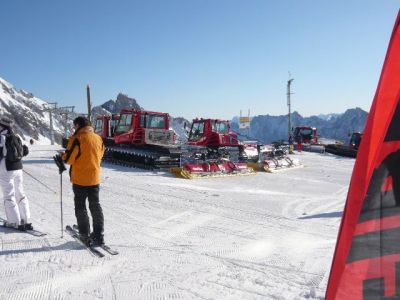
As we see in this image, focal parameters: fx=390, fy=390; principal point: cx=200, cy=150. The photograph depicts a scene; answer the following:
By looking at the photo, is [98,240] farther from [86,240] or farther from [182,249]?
[182,249]

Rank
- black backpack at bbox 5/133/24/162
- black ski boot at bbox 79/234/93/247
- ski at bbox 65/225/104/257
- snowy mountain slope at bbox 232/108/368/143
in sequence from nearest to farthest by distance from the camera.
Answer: ski at bbox 65/225/104/257
black ski boot at bbox 79/234/93/247
black backpack at bbox 5/133/24/162
snowy mountain slope at bbox 232/108/368/143

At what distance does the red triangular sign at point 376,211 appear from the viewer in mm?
1260

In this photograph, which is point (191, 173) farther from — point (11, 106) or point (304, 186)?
point (11, 106)

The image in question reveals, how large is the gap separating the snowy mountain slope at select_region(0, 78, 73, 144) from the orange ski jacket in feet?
257

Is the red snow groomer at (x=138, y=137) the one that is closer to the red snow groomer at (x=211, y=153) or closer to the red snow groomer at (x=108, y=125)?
the red snow groomer at (x=211, y=153)

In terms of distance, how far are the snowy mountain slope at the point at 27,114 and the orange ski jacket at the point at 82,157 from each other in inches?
3088

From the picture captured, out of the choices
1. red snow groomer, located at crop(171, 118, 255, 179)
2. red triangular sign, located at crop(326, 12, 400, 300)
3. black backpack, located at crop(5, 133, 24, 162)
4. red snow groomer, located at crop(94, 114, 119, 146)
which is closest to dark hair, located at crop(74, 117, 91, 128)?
black backpack, located at crop(5, 133, 24, 162)

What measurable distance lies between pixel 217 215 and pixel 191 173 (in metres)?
5.82

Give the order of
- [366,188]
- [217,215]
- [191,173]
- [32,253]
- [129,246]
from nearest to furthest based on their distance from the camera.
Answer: [366,188] → [32,253] → [129,246] → [217,215] → [191,173]

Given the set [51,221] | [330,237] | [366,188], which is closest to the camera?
[366,188]

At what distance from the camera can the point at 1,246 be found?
5074 millimetres

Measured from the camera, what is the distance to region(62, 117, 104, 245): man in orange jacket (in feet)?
16.0

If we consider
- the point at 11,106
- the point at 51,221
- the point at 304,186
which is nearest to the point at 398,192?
the point at 51,221

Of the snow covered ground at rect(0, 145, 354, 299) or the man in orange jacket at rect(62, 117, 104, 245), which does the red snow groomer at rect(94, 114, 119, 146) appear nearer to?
the snow covered ground at rect(0, 145, 354, 299)
